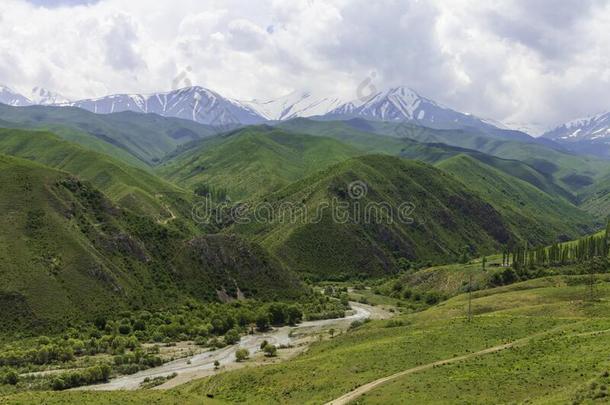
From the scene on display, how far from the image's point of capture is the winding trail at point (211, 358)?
4437 inches

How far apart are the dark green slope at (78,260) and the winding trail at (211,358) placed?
30226mm

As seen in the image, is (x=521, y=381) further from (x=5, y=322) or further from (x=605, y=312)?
(x=5, y=322)

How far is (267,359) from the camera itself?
421 ft

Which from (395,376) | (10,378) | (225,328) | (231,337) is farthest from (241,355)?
(395,376)

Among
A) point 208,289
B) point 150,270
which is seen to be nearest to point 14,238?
point 150,270

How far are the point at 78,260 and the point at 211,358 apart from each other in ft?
170

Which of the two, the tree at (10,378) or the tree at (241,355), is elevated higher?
the tree at (10,378)

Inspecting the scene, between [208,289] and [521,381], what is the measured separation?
422 feet

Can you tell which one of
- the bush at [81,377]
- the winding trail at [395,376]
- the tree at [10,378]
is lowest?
the bush at [81,377]

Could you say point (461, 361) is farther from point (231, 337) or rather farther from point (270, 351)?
point (231, 337)

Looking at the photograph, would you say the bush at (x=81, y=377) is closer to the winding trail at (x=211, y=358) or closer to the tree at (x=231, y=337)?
the winding trail at (x=211, y=358)

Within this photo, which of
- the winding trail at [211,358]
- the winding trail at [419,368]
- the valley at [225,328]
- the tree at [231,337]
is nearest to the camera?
the winding trail at [419,368]

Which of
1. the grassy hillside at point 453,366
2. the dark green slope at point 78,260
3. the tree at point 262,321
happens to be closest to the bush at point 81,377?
the grassy hillside at point 453,366

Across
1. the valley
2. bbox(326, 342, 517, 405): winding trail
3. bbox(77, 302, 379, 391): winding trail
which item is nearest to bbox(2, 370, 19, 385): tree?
the valley
